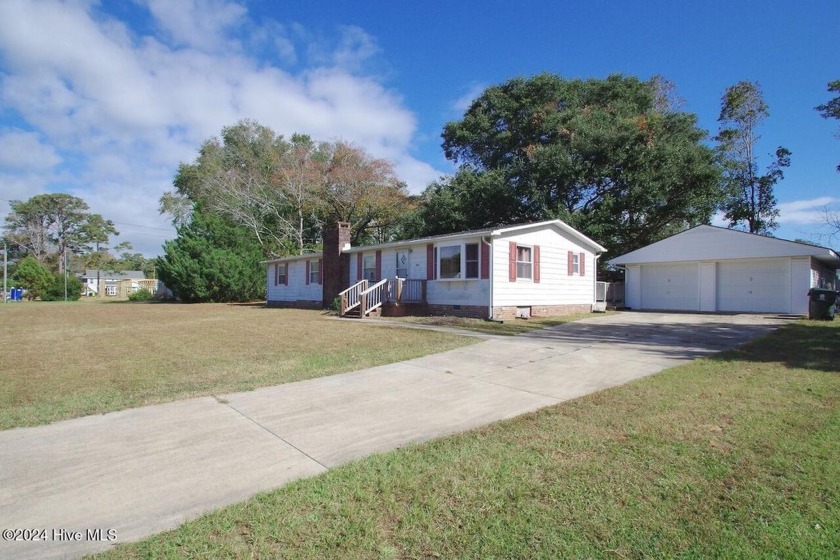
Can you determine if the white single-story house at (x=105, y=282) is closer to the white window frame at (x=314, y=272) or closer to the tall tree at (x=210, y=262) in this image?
the tall tree at (x=210, y=262)

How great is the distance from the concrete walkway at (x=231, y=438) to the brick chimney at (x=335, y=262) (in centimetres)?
1439

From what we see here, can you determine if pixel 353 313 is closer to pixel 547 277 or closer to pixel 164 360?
pixel 547 277

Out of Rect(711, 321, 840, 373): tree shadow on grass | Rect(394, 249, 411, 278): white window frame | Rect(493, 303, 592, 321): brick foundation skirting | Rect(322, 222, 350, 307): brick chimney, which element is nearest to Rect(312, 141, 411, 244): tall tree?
Rect(322, 222, 350, 307): brick chimney

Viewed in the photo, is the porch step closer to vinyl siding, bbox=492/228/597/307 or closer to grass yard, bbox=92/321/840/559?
vinyl siding, bbox=492/228/597/307

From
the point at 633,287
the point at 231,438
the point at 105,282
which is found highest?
the point at 105,282

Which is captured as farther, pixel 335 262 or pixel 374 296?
pixel 335 262

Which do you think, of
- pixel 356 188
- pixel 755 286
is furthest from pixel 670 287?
pixel 356 188

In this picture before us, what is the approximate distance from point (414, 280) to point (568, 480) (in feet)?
46.3

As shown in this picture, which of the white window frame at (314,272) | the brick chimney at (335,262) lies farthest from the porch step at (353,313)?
the white window frame at (314,272)

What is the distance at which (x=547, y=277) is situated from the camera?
17.3m

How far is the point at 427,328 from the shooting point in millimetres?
12781

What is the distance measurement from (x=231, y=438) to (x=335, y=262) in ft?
58.5

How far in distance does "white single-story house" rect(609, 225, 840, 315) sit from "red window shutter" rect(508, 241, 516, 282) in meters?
10.1

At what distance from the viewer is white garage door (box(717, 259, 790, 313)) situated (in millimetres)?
18672
